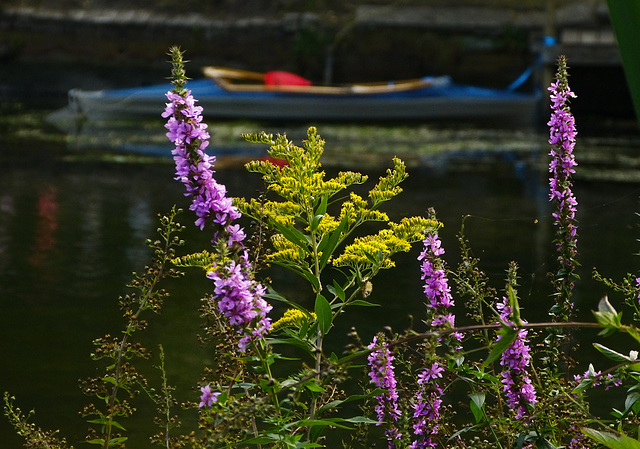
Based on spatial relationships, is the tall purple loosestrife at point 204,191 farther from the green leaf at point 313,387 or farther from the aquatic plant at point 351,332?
the green leaf at point 313,387

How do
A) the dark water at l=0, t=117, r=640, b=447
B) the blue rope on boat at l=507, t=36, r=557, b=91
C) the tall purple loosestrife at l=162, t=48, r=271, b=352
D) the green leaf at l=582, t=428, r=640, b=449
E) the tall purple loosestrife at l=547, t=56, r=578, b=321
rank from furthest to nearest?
the blue rope on boat at l=507, t=36, r=557, b=91 → the dark water at l=0, t=117, r=640, b=447 → the tall purple loosestrife at l=547, t=56, r=578, b=321 → the tall purple loosestrife at l=162, t=48, r=271, b=352 → the green leaf at l=582, t=428, r=640, b=449

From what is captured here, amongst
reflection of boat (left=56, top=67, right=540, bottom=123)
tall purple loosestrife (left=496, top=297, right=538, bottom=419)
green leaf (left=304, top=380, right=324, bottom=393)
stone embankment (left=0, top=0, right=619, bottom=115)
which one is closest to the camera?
green leaf (left=304, top=380, right=324, bottom=393)

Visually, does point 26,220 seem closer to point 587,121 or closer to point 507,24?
point 587,121

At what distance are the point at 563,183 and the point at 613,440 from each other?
80 cm

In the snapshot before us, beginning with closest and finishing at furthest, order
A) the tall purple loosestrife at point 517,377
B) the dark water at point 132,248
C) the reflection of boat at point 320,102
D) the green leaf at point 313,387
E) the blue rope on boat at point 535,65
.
Answer: the green leaf at point 313,387, the tall purple loosestrife at point 517,377, the dark water at point 132,248, the reflection of boat at point 320,102, the blue rope on boat at point 535,65

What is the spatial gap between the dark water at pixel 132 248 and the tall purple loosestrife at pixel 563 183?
0.40 metres

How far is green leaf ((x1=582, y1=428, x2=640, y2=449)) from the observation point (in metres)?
2.27

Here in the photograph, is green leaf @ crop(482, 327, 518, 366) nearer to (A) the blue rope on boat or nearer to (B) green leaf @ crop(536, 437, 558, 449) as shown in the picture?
(B) green leaf @ crop(536, 437, 558, 449)

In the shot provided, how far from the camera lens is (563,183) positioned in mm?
2869

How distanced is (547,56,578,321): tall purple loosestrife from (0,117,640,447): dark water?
40 centimetres

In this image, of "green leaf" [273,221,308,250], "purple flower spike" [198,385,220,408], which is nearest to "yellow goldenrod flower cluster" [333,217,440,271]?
"green leaf" [273,221,308,250]

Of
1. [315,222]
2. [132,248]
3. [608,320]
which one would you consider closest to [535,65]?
[132,248]

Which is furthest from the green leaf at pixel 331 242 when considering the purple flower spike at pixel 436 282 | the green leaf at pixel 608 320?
the green leaf at pixel 608 320

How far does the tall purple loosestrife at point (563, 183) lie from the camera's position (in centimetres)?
283
